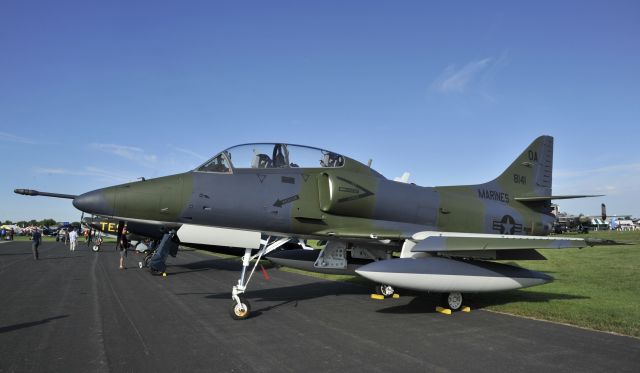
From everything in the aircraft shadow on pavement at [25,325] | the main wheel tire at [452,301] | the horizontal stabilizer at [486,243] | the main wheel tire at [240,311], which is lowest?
the aircraft shadow on pavement at [25,325]

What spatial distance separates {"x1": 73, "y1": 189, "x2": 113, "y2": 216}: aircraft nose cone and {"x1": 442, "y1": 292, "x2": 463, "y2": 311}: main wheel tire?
22.7ft

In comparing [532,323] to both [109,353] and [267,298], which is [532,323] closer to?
[267,298]

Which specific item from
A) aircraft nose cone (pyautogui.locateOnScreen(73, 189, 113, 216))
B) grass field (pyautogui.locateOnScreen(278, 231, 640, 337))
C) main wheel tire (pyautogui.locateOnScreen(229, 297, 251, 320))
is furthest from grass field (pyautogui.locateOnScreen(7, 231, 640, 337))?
aircraft nose cone (pyautogui.locateOnScreen(73, 189, 113, 216))

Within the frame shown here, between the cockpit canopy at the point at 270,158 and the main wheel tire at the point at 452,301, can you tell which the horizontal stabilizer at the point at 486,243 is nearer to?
the main wheel tire at the point at 452,301

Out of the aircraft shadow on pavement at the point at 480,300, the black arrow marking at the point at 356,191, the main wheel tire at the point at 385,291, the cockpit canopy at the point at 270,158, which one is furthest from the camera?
the main wheel tire at the point at 385,291

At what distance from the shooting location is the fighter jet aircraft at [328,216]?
311 inches

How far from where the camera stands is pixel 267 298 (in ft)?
34.6

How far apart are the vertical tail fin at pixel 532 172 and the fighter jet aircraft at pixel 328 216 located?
3.41 m

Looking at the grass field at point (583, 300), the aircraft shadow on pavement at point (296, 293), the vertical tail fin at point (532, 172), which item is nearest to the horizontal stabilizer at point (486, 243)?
the grass field at point (583, 300)

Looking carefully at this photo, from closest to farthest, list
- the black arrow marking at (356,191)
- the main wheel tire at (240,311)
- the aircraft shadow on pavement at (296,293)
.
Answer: the main wheel tire at (240,311) < the black arrow marking at (356,191) < the aircraft shadow on pavement at (296,293)

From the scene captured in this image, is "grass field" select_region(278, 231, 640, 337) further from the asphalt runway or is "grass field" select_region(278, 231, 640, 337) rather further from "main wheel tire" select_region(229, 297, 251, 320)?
"main wheel tire" select_region(229, 297, 251, 320)

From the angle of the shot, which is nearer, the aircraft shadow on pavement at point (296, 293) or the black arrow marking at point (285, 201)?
the black arrow marking at point (285, 201)

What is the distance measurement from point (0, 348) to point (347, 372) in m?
4.78

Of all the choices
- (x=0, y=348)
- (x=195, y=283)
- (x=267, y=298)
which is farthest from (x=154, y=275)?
(x=0, y=348)
